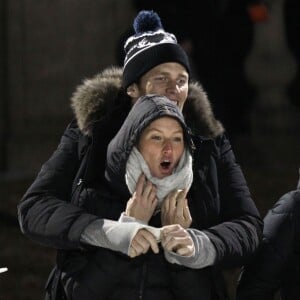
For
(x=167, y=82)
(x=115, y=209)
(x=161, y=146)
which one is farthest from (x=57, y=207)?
(x=167, y=82)

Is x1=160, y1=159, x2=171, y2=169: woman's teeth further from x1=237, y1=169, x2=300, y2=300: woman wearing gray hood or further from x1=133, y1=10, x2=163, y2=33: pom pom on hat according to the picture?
x1=133, y1=10, x2=163, y2=33: pom pom on hat

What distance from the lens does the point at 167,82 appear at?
4059 mm

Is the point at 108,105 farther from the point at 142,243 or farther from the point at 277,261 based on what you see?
the point at 277,261

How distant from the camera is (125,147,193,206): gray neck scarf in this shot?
380cm

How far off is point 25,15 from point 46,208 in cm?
794

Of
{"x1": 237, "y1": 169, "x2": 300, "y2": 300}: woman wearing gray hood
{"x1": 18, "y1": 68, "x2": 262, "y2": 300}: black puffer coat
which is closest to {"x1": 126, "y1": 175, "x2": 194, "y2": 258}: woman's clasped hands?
{"x1": 18, "y1": 68, "x2": 262, "y2": 300}: black puffer coat

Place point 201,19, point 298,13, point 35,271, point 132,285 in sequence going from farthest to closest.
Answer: point 298,13, point 201,19, point 35,271, point 132,285

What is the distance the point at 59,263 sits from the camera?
13.2ft

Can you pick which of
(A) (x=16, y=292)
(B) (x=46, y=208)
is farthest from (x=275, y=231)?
(A) (x=16, y=292)

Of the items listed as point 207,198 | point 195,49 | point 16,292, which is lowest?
point 16,292

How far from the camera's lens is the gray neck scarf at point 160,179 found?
3.80 metres

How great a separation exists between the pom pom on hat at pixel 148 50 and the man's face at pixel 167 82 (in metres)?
0.02

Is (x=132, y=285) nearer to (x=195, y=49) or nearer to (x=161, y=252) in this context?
(x=161, y=252)

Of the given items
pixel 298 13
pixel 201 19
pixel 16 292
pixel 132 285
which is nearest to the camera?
pixel 132 285
